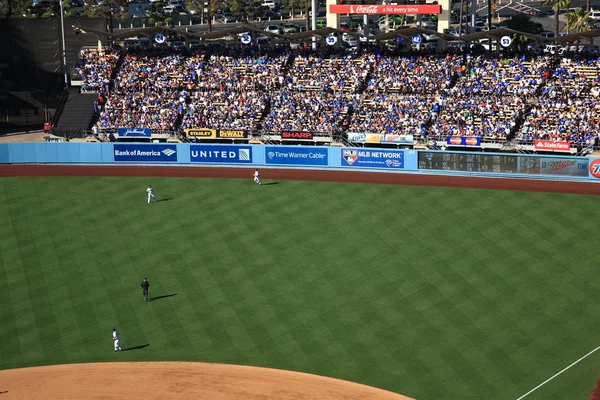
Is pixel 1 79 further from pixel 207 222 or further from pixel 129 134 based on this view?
pixel 207 222

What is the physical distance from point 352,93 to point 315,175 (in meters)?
12.3

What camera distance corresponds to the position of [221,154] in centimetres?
6750

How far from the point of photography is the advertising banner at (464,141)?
66.0 m

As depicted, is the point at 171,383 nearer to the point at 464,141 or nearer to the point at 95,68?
the point at 464,141

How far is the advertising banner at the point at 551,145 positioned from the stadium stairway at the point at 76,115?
36470mm

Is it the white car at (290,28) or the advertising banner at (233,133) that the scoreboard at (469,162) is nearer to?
the advertising banner at (233,133)

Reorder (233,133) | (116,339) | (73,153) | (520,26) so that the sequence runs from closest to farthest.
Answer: (116,339) < (73,153) < (233,133) < (520,26)

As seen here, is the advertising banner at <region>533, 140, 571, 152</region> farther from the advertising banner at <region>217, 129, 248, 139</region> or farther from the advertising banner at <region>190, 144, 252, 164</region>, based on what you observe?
the advertising banner at <region>217, 129, 248, 139</region>

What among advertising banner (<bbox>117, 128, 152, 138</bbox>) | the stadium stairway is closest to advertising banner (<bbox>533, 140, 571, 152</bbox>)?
advertising banner (<bbox>117, 128, 152, 138</bbox>)

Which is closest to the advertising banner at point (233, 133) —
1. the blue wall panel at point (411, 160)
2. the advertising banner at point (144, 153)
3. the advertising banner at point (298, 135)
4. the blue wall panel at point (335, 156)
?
the advertising banner at point (298, 135)

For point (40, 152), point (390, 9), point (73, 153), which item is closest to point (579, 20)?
point (390, 9)

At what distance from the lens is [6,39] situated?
83.9 m

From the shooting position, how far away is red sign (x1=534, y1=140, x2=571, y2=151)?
209 feet

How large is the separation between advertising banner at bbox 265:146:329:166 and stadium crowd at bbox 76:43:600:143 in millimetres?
4715
